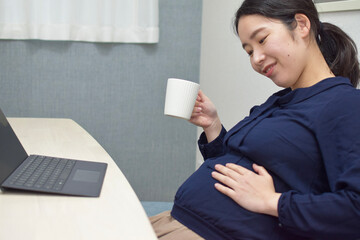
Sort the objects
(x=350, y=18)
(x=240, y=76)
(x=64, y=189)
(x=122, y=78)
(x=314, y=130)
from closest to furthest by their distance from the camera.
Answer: (x=64, y=189)
(x=314, y=130)
(x=350, y=18)
(x=240, y=76)
(x=122, y=78)

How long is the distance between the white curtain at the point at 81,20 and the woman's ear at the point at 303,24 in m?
1.39

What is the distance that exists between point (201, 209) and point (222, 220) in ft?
0.20

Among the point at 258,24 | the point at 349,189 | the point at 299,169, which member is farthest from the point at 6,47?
the point at 349,189

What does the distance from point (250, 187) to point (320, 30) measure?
0.50 m

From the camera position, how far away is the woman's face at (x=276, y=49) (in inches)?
40.9

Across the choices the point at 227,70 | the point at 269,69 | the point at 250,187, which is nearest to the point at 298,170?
the point at 250,187

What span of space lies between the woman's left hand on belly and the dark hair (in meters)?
0.38

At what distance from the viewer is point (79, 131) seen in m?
1.48

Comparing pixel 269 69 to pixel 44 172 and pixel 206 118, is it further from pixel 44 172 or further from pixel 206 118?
pixel 44 172

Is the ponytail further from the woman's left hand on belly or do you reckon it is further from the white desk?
the white desk

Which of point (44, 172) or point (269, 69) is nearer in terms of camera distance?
point (44, 172)

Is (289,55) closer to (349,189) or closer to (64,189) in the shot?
(349,189)

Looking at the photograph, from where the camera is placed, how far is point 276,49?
3.40 ft

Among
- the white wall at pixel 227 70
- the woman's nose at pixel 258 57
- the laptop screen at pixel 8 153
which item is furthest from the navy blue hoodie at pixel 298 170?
the white wall at pixel 227 70
